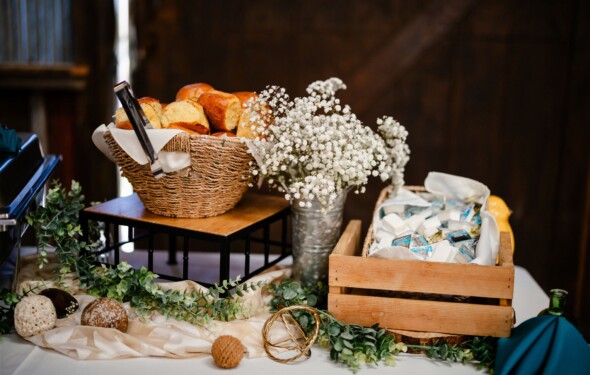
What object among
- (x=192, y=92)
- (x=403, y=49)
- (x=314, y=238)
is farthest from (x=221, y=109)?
(x=403, y=49)

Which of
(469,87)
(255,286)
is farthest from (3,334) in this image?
(469,87)

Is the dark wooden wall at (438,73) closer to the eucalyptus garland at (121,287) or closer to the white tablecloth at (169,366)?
the eucalyptus garland at (121,287)

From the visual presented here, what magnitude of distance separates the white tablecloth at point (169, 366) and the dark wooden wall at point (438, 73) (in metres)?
2.24

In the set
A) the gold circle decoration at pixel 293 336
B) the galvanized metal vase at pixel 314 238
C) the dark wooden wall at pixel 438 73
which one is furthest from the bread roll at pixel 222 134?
the dark wooden wall at pixel 438 73

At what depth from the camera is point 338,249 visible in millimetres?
1618

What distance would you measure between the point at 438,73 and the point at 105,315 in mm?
2587

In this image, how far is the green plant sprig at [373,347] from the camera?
1447mm

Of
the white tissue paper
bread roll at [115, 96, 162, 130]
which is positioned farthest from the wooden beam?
bread roll at [115, 96, 162, 130]

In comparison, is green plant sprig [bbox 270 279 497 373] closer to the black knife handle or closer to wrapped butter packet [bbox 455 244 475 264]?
wrapped butter packet [bbox 455 244 475 264]

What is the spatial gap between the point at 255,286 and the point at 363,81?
7.00 feet

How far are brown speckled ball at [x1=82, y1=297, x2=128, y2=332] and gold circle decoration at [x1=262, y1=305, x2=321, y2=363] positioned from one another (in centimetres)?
35

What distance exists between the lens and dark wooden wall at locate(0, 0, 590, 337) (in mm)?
3514

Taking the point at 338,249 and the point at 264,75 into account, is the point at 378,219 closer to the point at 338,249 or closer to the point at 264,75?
the point at 338,249

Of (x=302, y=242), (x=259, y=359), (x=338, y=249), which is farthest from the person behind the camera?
(x=302, y=242)
